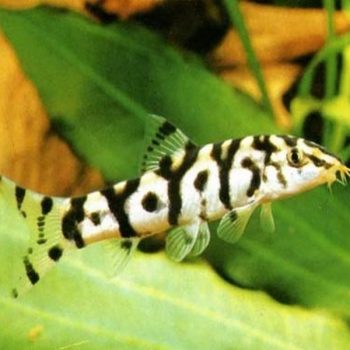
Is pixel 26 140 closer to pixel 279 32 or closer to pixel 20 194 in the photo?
pixel 20 194

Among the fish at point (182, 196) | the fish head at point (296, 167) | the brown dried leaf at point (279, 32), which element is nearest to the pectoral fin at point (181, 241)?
the fish at point (182, 196)

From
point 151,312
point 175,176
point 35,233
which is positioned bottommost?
point 151,312

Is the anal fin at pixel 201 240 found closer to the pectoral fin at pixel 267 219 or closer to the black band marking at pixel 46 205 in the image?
the pectoral fin at pixel 267 219

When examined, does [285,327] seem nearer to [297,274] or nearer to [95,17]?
[297,274]

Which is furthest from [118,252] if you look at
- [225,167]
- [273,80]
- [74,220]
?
[273,80]

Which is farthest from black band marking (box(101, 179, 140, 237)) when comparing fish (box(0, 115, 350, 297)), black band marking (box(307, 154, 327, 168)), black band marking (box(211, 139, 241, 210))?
black band marking (box(307, 154, 327, 168))

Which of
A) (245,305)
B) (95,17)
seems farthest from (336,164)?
(95,17)

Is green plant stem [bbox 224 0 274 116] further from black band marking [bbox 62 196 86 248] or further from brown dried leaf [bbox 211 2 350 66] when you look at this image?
black band marking [bbox 62 196 86 248]
